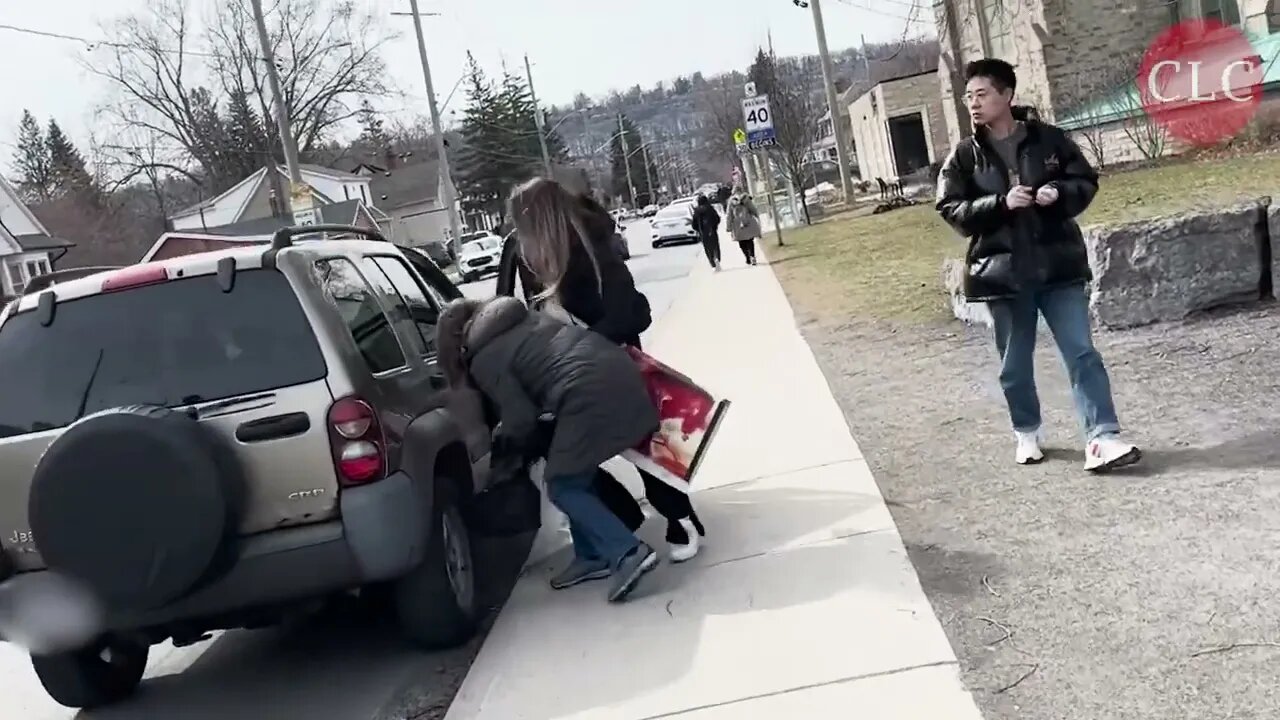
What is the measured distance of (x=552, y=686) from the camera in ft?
15.2

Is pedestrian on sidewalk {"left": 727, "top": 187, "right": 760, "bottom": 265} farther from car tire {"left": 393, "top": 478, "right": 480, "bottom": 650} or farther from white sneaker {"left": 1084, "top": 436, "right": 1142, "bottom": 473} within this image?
car tire {"left": 393, "top": 478, "right": 480, "bottom": 650}

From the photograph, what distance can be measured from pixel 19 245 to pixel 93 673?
168ft

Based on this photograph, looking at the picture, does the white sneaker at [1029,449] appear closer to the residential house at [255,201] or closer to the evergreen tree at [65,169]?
the residential house at [255,201]

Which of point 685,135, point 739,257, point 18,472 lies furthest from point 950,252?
point 685,135

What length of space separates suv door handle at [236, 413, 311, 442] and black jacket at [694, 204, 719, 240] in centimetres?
2068

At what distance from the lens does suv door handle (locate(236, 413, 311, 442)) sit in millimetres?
4699

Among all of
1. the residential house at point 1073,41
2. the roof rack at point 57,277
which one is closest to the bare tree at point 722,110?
the residential house at point 1073,41

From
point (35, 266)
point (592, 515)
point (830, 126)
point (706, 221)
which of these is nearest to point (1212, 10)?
point (706, 221)

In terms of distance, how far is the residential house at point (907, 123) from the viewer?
5088 centimetres

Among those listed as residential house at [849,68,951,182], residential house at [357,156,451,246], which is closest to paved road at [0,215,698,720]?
residential house at [849,68,951,182]

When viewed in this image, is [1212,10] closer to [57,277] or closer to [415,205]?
[57,277]

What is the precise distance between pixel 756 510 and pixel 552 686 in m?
2.00

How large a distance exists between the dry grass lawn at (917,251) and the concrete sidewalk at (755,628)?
15.1 feet

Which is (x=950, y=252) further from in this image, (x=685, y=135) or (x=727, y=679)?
(x=685, y=135)
